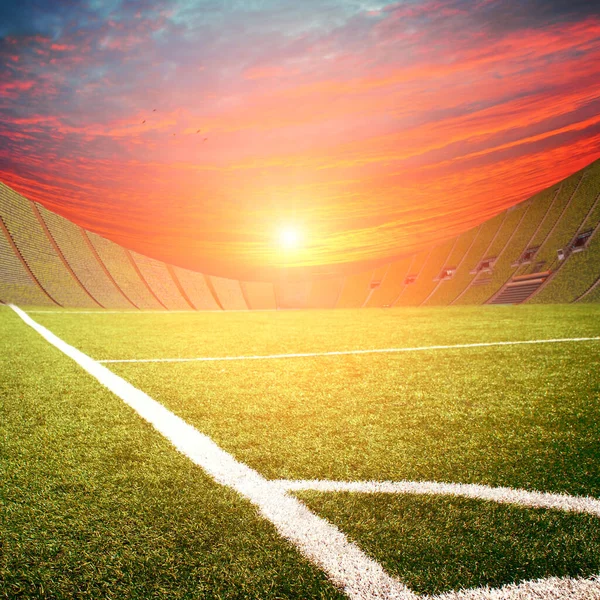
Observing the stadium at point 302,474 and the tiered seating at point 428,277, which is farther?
the tiered seating at point 428,277

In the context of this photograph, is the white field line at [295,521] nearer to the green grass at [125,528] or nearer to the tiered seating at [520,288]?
the green grass at [125,528]

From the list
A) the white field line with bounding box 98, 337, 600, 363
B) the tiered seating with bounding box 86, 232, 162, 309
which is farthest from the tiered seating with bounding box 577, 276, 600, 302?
the tiered seating with bounding box 86, 232, 162, 309

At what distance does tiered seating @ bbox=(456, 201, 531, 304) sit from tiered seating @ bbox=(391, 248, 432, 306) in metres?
8.41

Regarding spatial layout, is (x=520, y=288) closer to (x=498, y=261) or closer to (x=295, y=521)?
(x=498, y=261)

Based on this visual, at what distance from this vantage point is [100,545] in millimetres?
1042

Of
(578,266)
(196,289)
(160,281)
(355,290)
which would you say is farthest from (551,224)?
(160,281)

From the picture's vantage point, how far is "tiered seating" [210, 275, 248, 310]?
138 ft

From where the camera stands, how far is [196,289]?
126 ft

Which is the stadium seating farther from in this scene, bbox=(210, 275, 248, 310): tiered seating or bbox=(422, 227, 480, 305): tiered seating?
bbox=(210, 275, 248, 310): tiered seating

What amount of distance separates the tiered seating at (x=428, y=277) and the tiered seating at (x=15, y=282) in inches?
1244

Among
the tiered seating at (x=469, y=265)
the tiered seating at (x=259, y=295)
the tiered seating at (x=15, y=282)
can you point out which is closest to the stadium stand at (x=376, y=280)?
the tiered seating at (x=469, y=265)

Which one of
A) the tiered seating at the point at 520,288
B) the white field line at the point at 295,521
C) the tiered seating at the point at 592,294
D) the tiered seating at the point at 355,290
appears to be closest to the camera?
the white field line at the point at 295,521

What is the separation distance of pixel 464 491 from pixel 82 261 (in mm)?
30228

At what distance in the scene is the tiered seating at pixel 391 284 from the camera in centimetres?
4203
